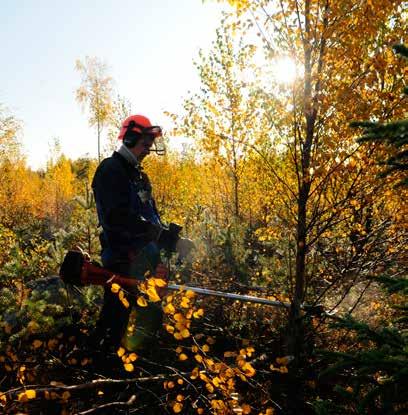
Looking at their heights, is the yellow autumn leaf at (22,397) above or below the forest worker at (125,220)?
below

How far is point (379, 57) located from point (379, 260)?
1909mm

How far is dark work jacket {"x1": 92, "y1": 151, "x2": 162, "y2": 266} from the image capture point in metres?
3.69

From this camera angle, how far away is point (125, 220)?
12.3 ft

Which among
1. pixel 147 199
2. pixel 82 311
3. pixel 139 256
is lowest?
pixel 82 311

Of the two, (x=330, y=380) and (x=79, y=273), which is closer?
(x=79, y=273)

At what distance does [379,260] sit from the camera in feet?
12.8

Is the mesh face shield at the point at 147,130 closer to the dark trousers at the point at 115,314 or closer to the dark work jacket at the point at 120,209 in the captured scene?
the dark work jacket at the point at 120,209

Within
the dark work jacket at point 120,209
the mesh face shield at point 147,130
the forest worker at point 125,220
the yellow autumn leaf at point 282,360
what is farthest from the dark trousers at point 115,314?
the yellow autumn leaf at point 282,360

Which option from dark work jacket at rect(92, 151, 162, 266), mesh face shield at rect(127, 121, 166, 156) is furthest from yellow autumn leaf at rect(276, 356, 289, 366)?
mesh face shield at rect(127, 121, 166, 156)

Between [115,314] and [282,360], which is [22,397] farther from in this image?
[282,360]

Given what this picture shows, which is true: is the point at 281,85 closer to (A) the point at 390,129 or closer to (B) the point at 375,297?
(A) the point at 390,129

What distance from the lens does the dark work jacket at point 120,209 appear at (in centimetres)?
369

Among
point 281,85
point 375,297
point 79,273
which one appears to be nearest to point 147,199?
point 79,273

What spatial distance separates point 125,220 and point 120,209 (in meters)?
0.13
